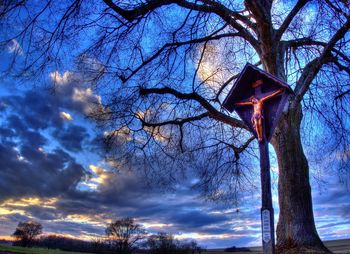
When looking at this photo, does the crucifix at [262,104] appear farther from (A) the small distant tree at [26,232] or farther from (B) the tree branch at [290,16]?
(A) the small distant tree at [26,232]

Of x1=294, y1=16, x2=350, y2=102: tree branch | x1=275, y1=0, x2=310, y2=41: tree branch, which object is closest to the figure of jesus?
x1=294, y1=16, x2=350, y2=102: tree branch

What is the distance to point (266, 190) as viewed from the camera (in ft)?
16.8

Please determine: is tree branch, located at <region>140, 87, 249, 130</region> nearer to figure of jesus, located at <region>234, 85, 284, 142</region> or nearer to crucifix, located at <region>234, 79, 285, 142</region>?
crucifix, located at <region>234, 79, 285, 142</region>

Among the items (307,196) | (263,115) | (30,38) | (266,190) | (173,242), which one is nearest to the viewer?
(266,190)

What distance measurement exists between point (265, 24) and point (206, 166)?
5956 millimetres

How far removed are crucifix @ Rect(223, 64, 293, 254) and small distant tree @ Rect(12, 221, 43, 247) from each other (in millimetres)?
100246

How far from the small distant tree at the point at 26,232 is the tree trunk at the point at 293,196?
9697cm

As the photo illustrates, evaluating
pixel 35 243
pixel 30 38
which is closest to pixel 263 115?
pixel 30 38

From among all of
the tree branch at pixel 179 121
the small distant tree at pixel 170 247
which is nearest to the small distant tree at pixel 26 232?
Result: the small distant tree at pixel 170 247

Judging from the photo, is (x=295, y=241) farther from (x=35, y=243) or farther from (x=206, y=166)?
(x=35, y=243)

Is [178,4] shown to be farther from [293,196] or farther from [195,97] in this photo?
[293,196]

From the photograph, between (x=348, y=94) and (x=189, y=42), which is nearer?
(x=189, y=42)

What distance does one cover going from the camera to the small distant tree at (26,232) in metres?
94.3

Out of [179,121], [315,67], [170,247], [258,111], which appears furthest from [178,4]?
[170,247]
